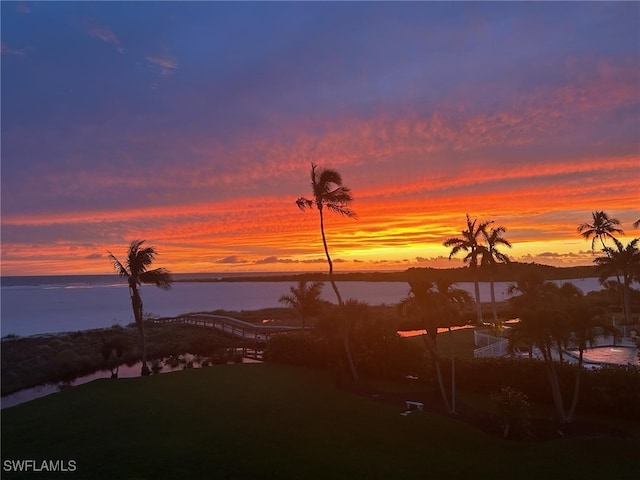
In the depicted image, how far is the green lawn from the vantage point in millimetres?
10523

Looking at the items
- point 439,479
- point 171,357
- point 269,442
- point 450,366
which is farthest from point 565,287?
point 171,357

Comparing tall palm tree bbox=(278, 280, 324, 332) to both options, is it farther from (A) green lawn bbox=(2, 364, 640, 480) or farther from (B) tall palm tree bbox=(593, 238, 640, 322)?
(B) tall palm tree bbox=(593, 238, 640, 322)

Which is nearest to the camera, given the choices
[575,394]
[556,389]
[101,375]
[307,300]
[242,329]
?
[556,389]

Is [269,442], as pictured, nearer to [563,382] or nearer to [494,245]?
[563,382]

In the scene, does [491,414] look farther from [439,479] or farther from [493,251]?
[493,251]

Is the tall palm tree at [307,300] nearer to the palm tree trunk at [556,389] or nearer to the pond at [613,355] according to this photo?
the pond at [613,355]

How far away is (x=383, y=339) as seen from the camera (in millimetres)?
21312

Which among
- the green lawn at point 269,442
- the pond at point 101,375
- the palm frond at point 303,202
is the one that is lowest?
the pond at point 101,375

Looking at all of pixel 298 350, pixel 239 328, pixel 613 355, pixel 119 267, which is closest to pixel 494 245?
pixel 613 355

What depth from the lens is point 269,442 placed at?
39.8 feet

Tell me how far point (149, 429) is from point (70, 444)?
208 centimetres

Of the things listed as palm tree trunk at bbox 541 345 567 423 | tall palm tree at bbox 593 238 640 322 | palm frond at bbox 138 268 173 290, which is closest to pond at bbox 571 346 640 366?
palm tree trunk at bbox 541 345 567 423

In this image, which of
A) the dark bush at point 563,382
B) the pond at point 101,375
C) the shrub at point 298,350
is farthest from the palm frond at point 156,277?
the dark bush at point 563,382

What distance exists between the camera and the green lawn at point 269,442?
1052cm
